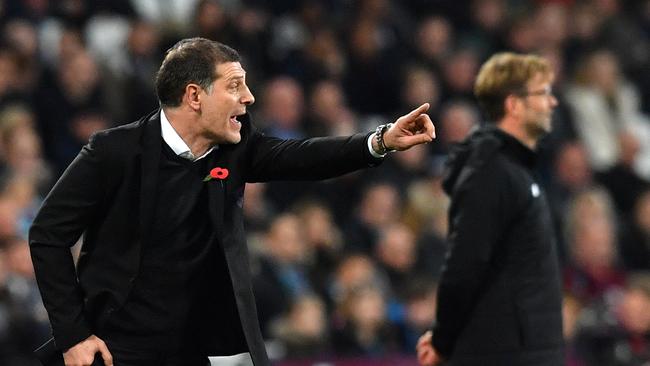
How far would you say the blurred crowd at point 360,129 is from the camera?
8203 millimetres

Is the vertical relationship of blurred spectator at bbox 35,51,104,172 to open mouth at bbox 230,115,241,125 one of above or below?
below

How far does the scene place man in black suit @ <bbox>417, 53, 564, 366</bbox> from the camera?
5.29 metres

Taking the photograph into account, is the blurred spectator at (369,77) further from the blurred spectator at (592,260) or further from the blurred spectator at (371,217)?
the blurred spectator at (592,260)

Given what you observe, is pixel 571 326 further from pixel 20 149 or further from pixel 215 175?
pixel 215 175

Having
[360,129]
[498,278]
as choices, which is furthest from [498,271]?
[360,129]

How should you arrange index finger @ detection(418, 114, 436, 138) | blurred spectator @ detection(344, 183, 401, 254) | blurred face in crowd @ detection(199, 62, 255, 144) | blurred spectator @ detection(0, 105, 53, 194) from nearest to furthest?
index finger @ detection(418, 114, 436, 138) → blurred face in crowd @ detection(199, 62, 255, 144) → blurred spectator @ detection(0, 105, 53, 194) → blurred spectator @ detection(344, 183, 401, 254)

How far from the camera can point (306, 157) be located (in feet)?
15.1

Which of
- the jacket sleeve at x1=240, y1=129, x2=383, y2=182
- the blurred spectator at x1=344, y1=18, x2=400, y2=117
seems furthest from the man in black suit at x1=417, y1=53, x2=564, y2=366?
the blurred spectator at x1=344, y1=18, x2=400, y2=117

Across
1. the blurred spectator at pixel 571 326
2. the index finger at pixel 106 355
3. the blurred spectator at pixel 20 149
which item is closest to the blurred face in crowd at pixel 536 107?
the index finger at pixel 106 355

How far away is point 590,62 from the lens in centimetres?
1161

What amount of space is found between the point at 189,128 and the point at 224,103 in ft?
0.49

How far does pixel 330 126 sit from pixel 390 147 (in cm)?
565

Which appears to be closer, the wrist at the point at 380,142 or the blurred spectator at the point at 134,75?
the wrist at the point at 380,142

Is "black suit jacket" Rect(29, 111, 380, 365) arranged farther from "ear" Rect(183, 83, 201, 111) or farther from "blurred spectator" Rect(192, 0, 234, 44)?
"blurred spectator" Rect(192, 0, 234, 44)
